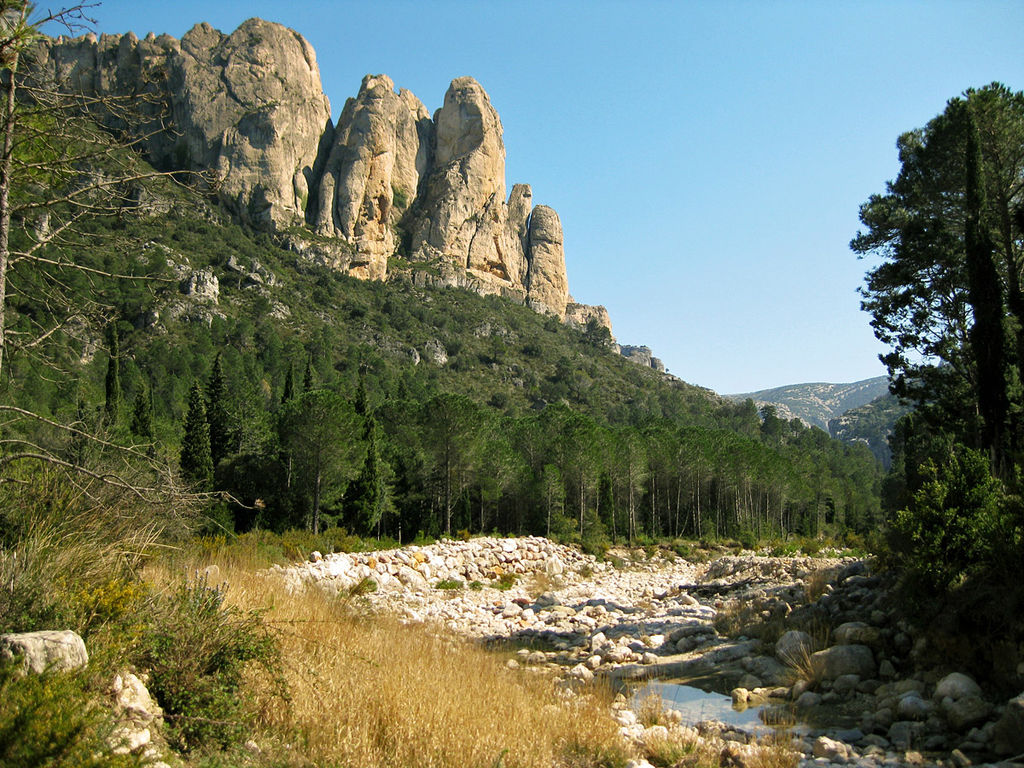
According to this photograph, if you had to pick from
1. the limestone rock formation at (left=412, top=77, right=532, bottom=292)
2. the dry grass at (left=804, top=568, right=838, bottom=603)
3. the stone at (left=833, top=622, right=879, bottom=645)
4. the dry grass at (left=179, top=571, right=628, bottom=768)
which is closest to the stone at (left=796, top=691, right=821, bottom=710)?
the stone at (left=833, top=622, right=879, bottom=645)

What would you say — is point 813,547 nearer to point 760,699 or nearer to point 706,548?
point 706,548

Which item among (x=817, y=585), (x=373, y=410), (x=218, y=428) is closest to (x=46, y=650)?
(x=817, y=585)

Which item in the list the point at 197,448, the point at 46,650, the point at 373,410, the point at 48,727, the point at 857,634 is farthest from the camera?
the point at 373,410

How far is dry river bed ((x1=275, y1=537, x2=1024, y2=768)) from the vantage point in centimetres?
595

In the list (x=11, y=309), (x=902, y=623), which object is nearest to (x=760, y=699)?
(x=902, y=623)

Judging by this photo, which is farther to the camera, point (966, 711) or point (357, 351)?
point (357, 351)

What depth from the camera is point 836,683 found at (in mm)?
7852

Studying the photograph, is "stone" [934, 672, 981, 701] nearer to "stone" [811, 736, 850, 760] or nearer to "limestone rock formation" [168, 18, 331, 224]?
"stone" [811, 736, 850, 760]

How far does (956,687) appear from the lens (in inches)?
254

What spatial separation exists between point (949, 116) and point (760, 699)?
14907 millimetres

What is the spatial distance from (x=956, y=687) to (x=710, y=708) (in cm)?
263

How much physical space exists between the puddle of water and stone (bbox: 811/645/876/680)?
88 cm

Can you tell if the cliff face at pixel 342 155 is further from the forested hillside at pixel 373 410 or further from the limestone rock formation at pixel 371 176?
the forested hillside at pixel 373 410

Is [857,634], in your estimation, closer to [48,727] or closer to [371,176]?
[48,727]
